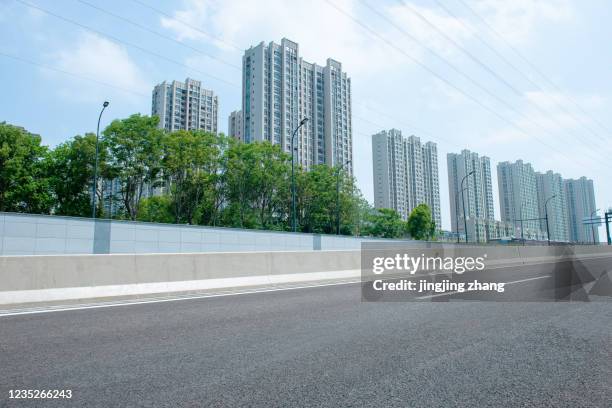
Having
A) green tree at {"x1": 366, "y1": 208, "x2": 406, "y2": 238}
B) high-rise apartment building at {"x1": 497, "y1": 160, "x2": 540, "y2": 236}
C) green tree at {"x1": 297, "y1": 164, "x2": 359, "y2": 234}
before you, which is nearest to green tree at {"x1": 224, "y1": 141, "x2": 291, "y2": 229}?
green tree at {"x1": 297, "y1": 164, "x2": 359, "y2": 234}

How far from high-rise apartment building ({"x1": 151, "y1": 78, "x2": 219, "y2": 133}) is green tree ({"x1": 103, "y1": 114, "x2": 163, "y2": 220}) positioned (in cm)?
7400

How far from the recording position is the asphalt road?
134 inches

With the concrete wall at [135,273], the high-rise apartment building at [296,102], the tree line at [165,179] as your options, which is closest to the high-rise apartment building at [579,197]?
the high-rise apartment building at [296,102]

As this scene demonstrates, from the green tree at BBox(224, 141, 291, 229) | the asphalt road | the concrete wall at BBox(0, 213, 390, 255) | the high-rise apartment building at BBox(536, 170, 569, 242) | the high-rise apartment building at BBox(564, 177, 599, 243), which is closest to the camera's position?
the asphalt road

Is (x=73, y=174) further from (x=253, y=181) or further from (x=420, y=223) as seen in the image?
(x=420, y=223)

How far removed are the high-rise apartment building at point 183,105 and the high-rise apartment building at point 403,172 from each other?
2583 inches

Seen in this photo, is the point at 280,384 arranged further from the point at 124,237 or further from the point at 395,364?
the point at 124,237

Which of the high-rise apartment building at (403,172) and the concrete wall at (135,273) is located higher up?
the high-rise apartment building at (403,172)

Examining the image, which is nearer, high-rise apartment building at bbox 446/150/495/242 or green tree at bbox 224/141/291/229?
green tree at bbox 224/141/291/229

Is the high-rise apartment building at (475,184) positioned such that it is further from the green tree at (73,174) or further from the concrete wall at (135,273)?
the concrete wall at (135,273)

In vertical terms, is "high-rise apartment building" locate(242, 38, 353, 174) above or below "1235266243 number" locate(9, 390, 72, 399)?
above

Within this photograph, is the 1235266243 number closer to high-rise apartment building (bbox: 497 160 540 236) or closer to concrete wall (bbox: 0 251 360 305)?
concrete wall (bbox: 0 251 360 305)

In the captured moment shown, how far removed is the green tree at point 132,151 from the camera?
48938 mm

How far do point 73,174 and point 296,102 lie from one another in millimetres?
86393
